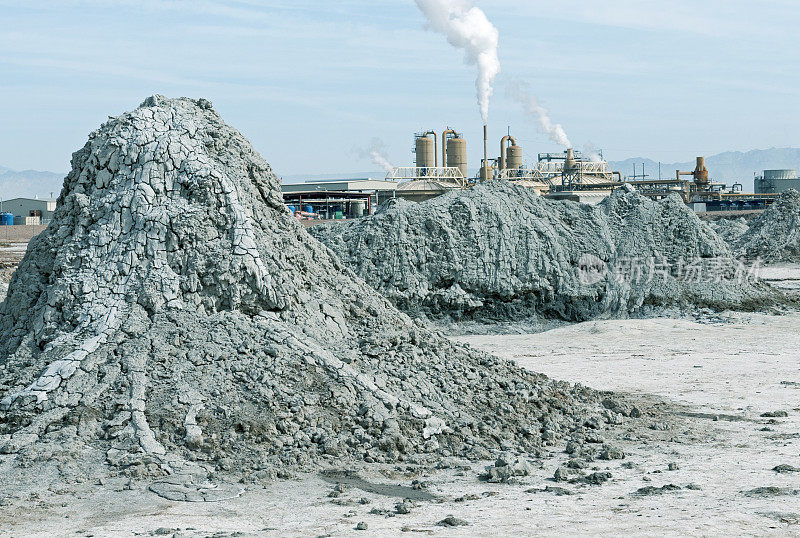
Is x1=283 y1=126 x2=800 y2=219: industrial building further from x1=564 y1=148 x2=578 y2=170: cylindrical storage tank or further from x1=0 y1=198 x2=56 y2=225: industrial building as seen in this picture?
x1=0 y1=198 x2=56 y2=225: industrial building

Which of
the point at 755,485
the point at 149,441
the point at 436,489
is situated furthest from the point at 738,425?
the point at 149,441

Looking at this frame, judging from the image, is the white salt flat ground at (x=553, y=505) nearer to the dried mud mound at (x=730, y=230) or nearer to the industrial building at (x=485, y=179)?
the dried mud mound at (x=730, y=230)

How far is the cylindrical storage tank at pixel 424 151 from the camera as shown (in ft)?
229

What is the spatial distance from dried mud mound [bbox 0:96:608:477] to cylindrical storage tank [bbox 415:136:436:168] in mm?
58286

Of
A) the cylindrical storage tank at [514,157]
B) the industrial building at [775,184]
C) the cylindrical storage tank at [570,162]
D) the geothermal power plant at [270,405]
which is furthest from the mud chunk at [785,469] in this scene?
the industrial building at [775,184]

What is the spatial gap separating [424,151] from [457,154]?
3.00m

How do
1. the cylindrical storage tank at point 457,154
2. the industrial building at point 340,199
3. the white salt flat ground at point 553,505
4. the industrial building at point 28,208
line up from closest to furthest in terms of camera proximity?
1. the white salt flat ground at point 553,505
2. the industrial building at point 340,199
3. the cylindrical storage tank at point 457,154
4. the industrial building at point 28,208

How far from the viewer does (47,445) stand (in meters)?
8.84

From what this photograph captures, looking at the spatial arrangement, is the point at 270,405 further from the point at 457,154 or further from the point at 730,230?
the point at 457,154

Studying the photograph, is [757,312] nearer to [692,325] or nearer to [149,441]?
[692,325]

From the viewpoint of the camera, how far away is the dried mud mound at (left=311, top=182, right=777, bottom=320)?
858 inches

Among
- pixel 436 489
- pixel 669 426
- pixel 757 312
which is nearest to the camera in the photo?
pixel 436 489

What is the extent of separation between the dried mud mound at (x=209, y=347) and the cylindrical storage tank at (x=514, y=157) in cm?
5786

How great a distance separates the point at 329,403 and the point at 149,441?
1.78 meters
